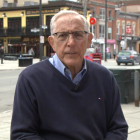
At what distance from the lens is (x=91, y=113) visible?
244 cm

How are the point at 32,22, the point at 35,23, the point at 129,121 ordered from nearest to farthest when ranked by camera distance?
1. the point at 129,121
2. the point at 35,23
3. the point at 32,22

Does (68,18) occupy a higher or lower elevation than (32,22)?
lower

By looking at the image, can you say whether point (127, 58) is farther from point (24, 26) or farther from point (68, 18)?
point (68, 18)

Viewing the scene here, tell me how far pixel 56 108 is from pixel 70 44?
1.68 ft

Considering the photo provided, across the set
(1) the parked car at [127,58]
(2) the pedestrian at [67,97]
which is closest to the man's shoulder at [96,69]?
(2) the pedestrian at [67,97]

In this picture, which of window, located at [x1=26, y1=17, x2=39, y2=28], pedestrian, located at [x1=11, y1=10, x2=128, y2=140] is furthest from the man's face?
window, located at [x1=26, y1=17, x2=39, y2=28]

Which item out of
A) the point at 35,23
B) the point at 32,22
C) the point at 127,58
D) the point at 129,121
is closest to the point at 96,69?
the point at 129,121

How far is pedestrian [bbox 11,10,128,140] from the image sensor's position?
2.32 metres

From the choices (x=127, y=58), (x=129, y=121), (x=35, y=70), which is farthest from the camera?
(x=127, y=58)

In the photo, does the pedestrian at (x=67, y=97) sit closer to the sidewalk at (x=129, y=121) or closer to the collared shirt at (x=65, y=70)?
the collared shirt at (x=65, y=70)

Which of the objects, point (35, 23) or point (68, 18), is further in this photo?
point (35, 23)

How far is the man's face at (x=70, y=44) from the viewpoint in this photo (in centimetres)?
246

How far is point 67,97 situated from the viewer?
238 centimetres

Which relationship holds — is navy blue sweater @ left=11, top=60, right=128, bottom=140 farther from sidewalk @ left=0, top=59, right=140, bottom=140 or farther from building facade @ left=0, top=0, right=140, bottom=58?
building facade @ left=0, top=0, right=140, bottom=58
